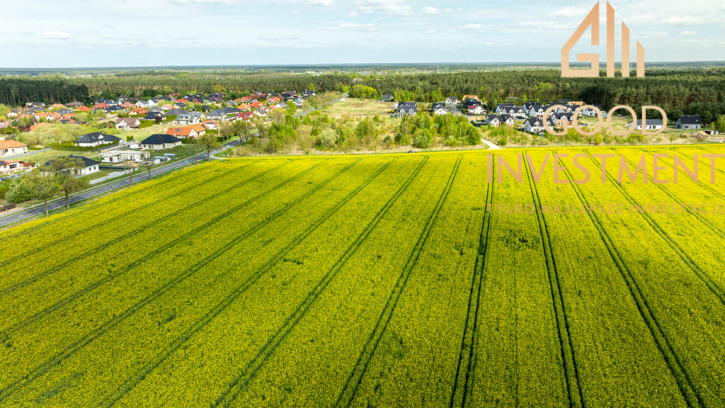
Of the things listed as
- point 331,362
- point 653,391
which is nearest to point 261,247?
point 331,362

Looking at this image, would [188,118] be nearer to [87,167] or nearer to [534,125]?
[87,167]

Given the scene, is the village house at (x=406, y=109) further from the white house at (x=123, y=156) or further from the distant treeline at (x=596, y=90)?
the white house at (x=123, y=156)

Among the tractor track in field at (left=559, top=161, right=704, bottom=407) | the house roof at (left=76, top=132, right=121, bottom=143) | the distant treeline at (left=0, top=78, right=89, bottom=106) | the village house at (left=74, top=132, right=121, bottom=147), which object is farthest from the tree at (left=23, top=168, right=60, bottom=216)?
the distant treeline at (left=0, top=78, right=89, bottom=106)

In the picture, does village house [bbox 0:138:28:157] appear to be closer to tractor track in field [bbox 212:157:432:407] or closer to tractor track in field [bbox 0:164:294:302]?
tractor track in field [bbox 0:164:294:302]

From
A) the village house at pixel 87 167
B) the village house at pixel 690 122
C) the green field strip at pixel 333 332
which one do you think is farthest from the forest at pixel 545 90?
the village house at pixel 87 167

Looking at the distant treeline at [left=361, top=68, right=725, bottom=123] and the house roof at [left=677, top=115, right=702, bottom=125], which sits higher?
the distant treeline at [left=361, top=68, right=725, bottom=123]

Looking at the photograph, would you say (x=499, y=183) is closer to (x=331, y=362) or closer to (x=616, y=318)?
(x=616, y=318)
